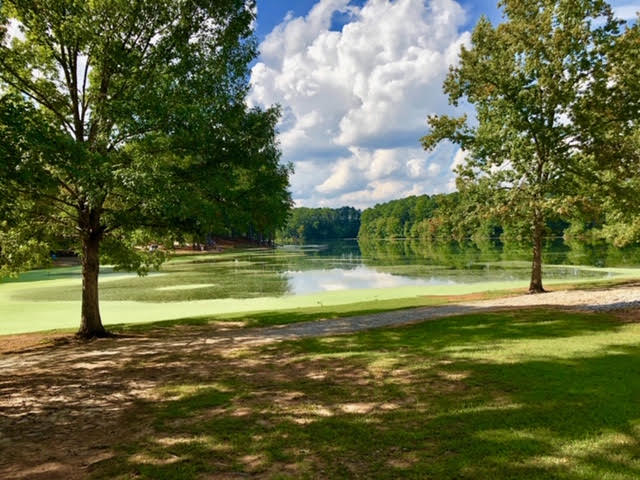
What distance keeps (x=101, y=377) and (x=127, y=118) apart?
22.8ft

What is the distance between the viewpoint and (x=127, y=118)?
11438 millimetres

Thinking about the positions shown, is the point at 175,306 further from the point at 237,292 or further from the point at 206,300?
the point at 237,292

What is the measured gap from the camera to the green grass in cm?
435

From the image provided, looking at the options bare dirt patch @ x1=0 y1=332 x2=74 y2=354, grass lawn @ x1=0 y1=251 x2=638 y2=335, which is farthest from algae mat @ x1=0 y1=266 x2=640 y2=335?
bare dirt patch @ x1=0 y1=332 x2=74 y2=354

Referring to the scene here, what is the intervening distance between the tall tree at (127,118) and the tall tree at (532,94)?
12338 mm

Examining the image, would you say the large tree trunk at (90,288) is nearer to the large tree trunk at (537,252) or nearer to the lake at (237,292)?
the lake at (237,292)

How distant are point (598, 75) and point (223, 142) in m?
17.8

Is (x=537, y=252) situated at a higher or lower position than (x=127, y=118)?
lower

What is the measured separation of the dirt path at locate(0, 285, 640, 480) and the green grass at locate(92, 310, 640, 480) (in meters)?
0.39

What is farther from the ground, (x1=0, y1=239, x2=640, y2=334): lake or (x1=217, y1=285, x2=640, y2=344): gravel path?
(x1=217, y1=285, x2=640, y2=344): gravel path

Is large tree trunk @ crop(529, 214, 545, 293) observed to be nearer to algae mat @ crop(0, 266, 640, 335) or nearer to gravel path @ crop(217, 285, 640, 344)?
gravel path @ crop(217, 285, 640, 344)

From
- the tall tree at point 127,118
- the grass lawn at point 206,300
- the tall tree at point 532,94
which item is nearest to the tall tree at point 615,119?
the tall tree at point 532,94

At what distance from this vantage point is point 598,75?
62.7 ft

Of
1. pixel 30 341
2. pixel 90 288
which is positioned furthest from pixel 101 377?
pixel 30 341
